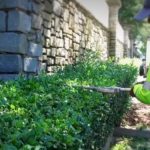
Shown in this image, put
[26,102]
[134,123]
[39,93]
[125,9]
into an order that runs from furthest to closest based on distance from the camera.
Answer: [125,9] → [134,123] → [39,93] → [26,102]

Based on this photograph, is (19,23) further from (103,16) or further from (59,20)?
(103,16)

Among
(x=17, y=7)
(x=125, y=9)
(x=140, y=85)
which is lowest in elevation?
(x=140, y=85)

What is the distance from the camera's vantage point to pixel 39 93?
13.4 ft

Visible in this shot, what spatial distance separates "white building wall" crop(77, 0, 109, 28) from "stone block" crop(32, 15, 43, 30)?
3759 mm

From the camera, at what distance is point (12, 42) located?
5891 millimetres

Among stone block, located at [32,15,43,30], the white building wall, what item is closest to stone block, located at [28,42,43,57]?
stone block, located at [32,15,43,30]

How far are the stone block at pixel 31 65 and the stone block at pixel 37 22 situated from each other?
484 millimetres

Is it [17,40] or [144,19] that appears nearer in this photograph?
[144,19]

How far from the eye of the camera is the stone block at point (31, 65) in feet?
20.1

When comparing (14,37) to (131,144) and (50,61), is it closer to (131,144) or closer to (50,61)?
(50,61)

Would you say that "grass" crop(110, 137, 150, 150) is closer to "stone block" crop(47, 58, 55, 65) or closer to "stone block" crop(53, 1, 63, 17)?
"stone block" crop(47, 58, 55, 65)

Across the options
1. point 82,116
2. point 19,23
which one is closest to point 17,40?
point 19,23

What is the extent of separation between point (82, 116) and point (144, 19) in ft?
2.71

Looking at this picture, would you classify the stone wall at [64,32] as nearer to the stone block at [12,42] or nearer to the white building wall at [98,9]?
the white building wall at [98,9]
